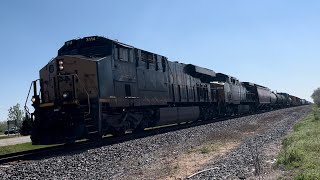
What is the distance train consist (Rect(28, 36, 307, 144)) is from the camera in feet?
41.9

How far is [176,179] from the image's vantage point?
7387mm

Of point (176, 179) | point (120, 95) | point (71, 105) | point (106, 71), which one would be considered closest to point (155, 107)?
point (120, 95)

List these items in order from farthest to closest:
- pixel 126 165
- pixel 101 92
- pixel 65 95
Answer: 1. pixel 101 92
2. pixel 65 95
3. pixel 126 165

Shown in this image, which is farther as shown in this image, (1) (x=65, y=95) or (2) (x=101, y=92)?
(2) (x=101, y=92)

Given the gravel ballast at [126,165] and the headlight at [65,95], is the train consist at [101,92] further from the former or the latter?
the gravel ballast at [126,165]

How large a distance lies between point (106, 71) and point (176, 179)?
7.86 meters

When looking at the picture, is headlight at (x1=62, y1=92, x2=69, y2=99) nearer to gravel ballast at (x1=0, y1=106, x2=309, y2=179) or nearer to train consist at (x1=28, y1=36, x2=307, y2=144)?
train consist at (x1=28, y1=36, x2=307, y2=144)

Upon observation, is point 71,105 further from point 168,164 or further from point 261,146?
point 261,146

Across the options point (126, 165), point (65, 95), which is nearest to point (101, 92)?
point (65, 95)

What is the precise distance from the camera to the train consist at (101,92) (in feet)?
41.9

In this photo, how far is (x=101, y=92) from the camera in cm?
1390

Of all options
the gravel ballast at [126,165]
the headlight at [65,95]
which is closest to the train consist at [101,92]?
the headlight at [65,95]

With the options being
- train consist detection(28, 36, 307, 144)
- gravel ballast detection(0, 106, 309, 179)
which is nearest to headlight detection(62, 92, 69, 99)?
train consist detection(28, 36, 307, 144)

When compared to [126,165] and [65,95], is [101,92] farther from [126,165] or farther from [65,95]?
[126,165]
